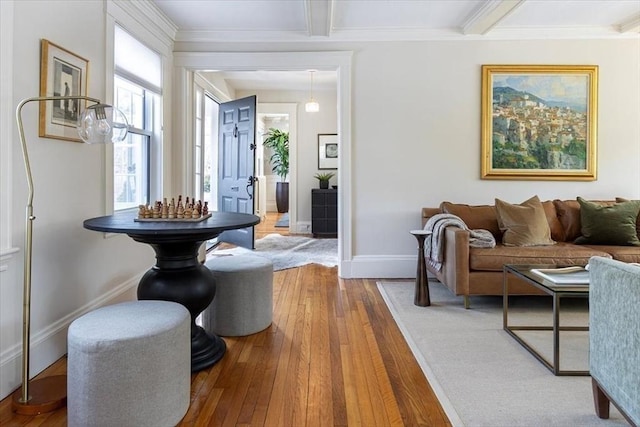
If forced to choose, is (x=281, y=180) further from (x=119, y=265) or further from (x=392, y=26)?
(x=119, y=265)

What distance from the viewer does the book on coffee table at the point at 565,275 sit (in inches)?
88.7

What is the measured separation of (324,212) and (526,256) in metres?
4.27

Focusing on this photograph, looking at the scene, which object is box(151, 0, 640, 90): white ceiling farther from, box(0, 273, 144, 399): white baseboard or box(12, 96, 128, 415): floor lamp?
box(0, 273, 144, 399): white baseboard

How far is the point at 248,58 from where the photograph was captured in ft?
14.2

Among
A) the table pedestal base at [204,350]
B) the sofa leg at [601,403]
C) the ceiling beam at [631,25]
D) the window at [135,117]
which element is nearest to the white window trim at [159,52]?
the window at [135,117]

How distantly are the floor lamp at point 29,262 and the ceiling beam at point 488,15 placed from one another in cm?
311

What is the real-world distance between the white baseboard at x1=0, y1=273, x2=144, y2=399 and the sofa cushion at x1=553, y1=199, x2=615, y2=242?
3.95m

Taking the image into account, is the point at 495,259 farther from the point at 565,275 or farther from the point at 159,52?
the point at 159,52

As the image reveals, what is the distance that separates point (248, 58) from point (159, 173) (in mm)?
1495

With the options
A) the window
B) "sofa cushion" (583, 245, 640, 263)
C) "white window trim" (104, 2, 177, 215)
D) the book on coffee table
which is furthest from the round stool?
"sofa cushion" (583, 245, 640, 263)

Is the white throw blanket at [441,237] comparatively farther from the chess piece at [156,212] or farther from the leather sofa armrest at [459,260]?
the chess piece at [156,212]

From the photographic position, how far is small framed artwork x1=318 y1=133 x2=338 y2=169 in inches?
301

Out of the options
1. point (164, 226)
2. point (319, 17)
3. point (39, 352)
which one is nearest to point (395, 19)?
point (319, 17)

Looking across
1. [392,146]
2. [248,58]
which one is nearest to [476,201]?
[392,146]
